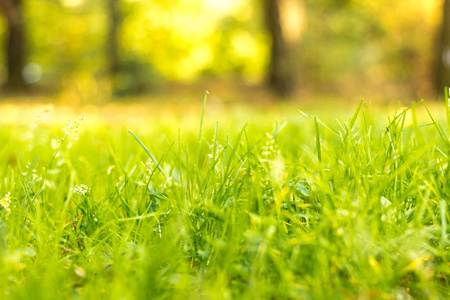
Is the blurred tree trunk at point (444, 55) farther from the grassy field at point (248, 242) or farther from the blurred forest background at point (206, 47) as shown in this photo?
the grassy field at point (248, 242)

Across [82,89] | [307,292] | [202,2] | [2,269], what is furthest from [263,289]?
[202,2]

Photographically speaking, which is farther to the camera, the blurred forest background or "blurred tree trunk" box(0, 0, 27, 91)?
"blurred tree trunk" box(0, 0, 27, 91)

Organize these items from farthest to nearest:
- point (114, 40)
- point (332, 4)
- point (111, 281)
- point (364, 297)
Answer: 1. point (332, 4)
2. point (114, 40)
3. point (111, 281)
4. point (364, 297)

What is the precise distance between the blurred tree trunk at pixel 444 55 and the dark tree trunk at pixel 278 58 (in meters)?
3.49

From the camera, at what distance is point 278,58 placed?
11531 mm

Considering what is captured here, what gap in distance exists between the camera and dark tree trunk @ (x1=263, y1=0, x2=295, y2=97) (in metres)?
→ 10.9

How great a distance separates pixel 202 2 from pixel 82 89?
7.69 m

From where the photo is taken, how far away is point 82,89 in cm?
997

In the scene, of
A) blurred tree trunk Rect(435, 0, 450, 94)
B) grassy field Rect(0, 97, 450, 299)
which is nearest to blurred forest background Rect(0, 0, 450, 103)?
blurred tree trunk Rect(435, 0, 450, 94)

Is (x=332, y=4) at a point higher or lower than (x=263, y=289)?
higher

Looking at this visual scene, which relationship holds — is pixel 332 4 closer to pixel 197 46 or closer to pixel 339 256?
pixel 197 46

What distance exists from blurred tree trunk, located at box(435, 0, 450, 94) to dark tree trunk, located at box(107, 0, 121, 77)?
9.48 m

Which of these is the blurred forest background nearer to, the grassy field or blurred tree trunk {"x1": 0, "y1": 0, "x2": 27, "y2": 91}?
blurred tree trunk {"x1": 0, "y1": 0, "x2": 27, "y2": 91}

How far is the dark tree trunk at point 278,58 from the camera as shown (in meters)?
10.9
